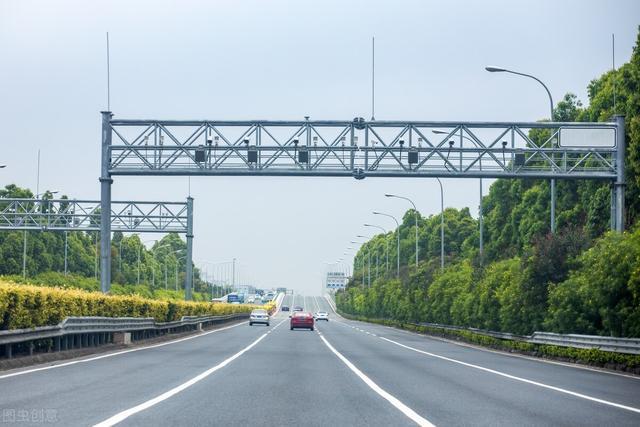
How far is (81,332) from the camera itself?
28.0 meters

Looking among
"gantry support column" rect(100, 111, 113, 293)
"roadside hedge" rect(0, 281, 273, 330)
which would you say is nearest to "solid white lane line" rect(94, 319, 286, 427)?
"roadside hedge" rect(0, 281, 273, 330)

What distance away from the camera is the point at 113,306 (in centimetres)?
3416

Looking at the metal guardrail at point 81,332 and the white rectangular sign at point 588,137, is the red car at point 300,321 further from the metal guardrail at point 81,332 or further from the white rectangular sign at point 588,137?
the white rectangular sign at point 588,137

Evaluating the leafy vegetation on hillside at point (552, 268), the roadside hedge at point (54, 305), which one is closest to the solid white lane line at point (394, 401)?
the roadside hedge at point (54, 305)

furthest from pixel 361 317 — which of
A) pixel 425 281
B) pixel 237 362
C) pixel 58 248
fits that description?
pixel 237 362

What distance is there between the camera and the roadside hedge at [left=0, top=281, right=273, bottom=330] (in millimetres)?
22328

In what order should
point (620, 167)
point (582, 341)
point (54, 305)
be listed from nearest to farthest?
point (54, 305) < point (582, 341) < point (620, 167)

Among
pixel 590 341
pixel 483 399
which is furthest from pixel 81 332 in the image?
pixel 590 341

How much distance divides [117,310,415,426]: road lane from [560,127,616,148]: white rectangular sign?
74.5ft

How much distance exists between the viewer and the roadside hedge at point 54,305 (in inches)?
879

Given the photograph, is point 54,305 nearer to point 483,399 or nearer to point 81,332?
point 81,332

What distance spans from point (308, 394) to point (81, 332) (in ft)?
44.8

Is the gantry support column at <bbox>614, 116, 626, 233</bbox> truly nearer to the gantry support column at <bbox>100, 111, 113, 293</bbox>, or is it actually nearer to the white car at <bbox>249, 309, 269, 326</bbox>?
the gantry support column at <bbox>100, 111, 113, 293</bbox>

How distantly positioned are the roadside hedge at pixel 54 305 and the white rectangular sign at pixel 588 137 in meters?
20.0
